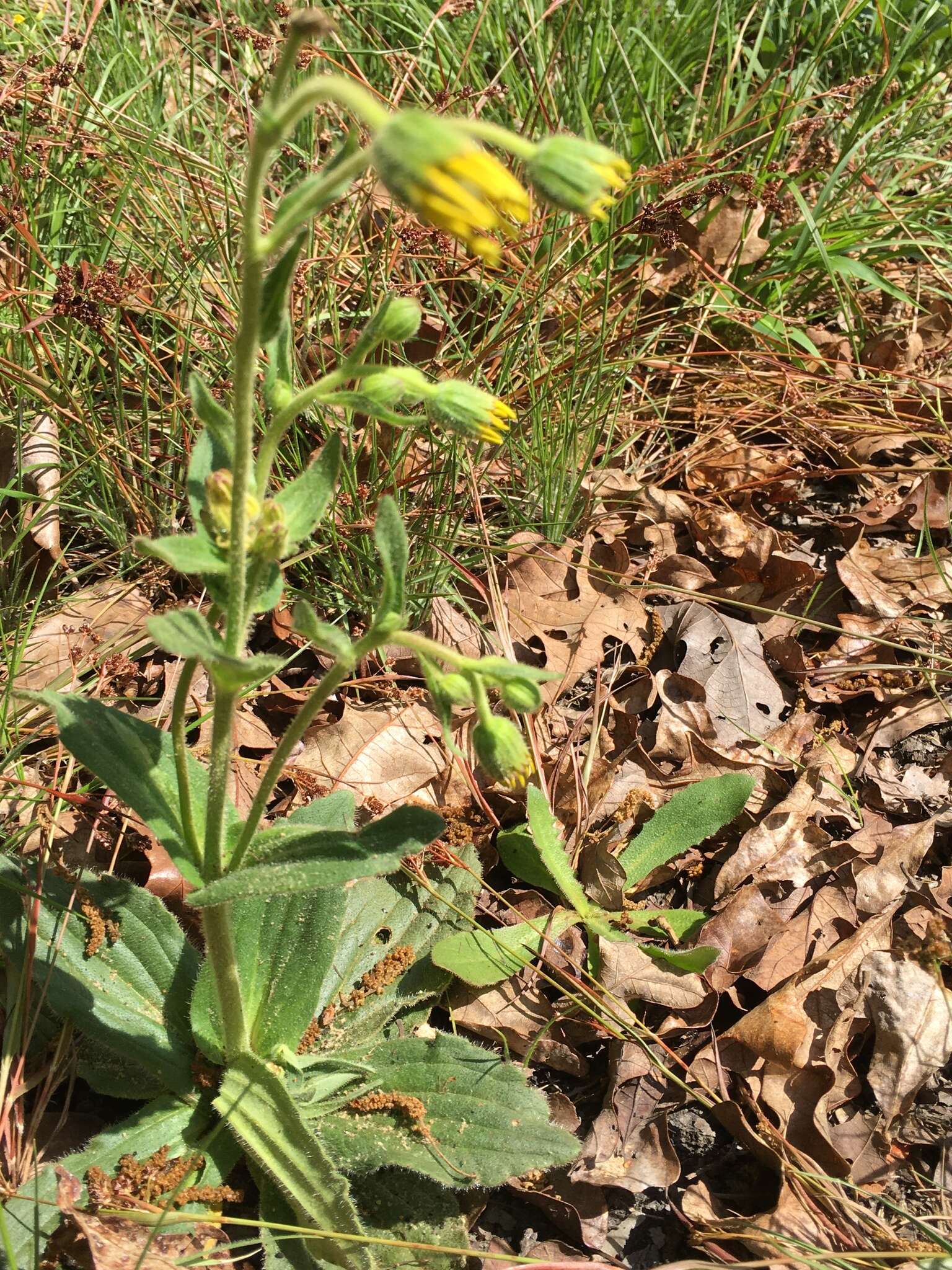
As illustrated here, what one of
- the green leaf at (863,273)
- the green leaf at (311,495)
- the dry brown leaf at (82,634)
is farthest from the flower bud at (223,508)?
the green leaf at (863,273)

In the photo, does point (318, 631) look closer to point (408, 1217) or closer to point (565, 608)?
point (408, 1217)

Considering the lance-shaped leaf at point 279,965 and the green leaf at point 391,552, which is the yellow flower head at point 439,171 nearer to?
the green leaf at point 391,552

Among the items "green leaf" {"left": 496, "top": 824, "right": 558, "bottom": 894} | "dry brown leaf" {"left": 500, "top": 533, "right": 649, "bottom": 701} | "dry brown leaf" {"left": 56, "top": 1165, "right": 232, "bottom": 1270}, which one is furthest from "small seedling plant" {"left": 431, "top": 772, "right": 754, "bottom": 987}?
"dry brown leaf" {"left": 56, "top": 1165, "right": 232, "bottom": 1270}

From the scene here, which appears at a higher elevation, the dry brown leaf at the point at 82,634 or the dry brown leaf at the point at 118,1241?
the dry brown leaf at the point at 82,634

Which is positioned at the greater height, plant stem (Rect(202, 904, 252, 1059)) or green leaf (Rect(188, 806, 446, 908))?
green leaf (Rect(188, 806, 446, 908))

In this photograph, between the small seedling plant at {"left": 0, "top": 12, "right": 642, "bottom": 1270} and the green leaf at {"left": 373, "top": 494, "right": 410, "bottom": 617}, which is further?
the green leaf at {"left": 373, "top": 494, "right": 410, "bottom": 617}

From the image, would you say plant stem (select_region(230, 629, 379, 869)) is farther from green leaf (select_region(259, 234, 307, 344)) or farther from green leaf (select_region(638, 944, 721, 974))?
green leaf (select_region(638, 944, 721, 974))

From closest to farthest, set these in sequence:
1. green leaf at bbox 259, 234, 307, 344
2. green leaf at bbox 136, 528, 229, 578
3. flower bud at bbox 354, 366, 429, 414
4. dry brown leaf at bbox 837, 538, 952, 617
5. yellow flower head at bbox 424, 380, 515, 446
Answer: green leaf at bbox 259, 234, 307, 344 → green leaf at bbox 136, 528, 229, 578 → flower bud at bbox 354, 366, 429, 414 → yellow flower head at bbox 424, 380, 515, 446 → dry brown leaf at bbox 837, 538, 952, 617
